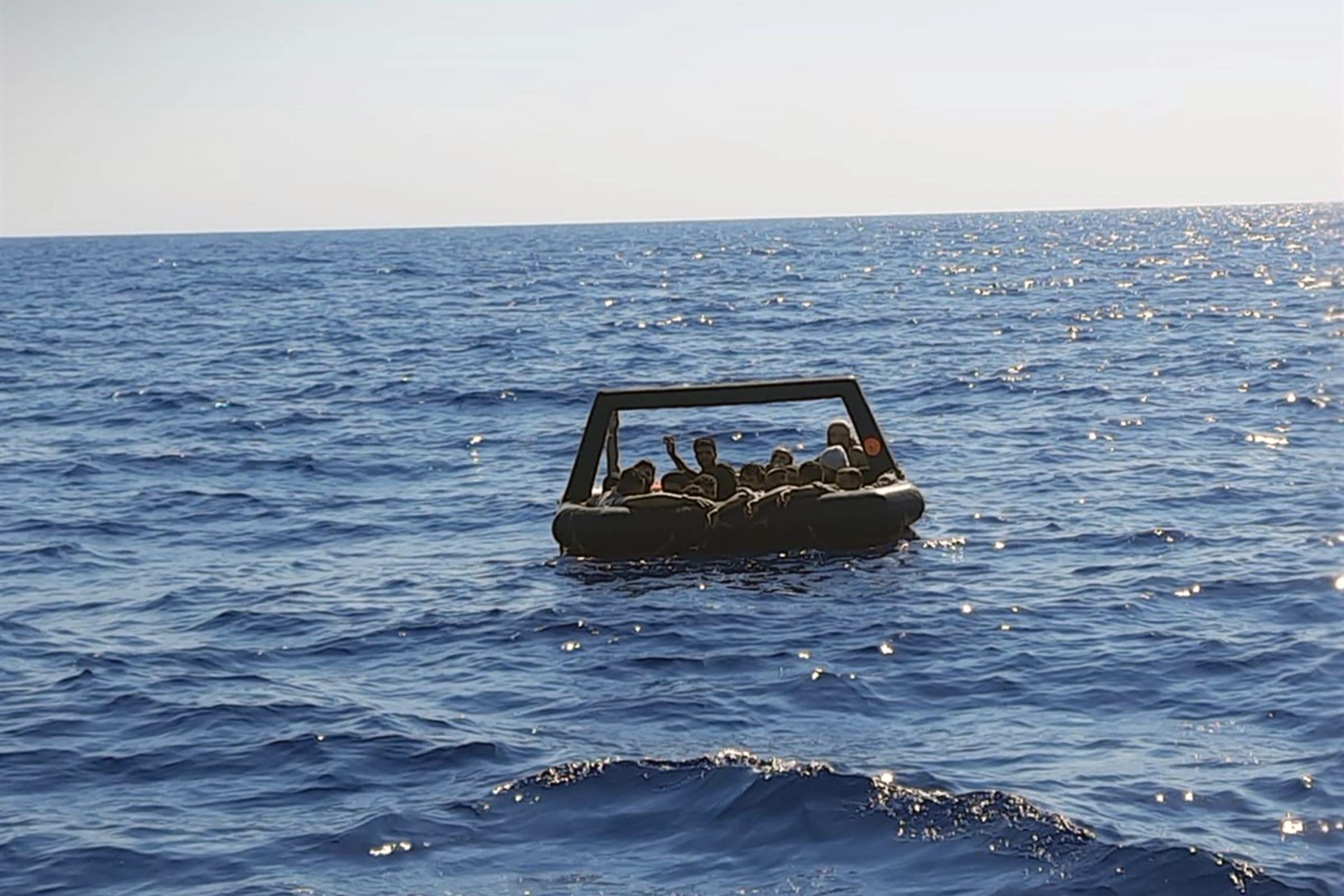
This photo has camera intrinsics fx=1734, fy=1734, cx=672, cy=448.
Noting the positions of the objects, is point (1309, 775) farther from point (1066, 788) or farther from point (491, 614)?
point (491, 614)

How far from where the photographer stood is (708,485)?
18.4m

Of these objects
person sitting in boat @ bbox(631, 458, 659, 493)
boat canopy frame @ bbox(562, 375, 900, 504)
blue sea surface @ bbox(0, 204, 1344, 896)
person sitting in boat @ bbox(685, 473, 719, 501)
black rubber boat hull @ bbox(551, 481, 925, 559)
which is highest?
boat canopy frame @ bbox(562, 375, 900, 504)

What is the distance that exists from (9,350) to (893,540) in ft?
108

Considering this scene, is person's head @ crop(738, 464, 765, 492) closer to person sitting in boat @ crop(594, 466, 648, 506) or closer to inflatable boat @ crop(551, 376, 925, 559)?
inflatable boat @ crop(551, 376, 925, 559)

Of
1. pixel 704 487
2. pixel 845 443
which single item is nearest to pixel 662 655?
pixel 704 487

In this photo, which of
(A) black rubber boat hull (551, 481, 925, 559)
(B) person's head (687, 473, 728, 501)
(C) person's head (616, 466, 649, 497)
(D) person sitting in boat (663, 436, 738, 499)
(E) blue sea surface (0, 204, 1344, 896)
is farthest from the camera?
(B) person's head (687, 473, 728, 501)

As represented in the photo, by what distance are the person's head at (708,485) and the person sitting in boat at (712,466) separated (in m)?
0.04

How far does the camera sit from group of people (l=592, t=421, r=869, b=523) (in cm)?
1769

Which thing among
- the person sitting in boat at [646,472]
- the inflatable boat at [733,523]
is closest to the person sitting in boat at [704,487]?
the person sitting in boat at [646,472]

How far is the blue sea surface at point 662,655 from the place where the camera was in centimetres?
977

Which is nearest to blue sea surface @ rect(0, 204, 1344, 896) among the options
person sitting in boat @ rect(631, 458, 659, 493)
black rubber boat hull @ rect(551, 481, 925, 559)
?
black rubber boat hull @ rect(551, 481, 925, 559)

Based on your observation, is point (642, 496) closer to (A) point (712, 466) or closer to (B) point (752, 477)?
(A) point (712, 466)

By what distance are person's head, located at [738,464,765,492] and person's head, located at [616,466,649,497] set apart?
51.1 inches

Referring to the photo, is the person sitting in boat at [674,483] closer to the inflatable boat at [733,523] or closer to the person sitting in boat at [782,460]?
the inflatable boat at [733,523]
